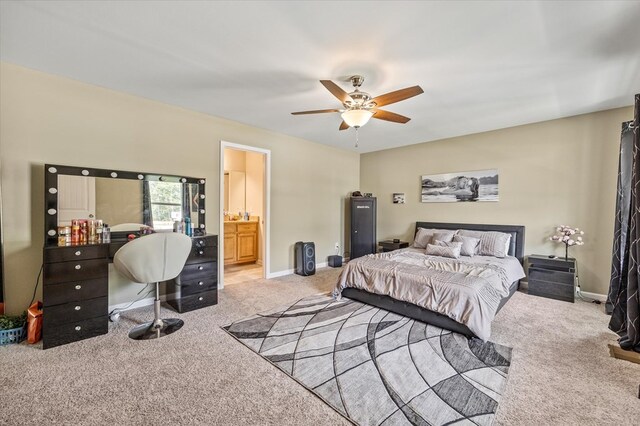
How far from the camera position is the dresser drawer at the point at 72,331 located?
Result: 2.51 m

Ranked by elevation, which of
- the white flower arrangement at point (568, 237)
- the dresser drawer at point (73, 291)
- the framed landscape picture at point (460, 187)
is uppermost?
the framed landscape picture at point (460, 187)

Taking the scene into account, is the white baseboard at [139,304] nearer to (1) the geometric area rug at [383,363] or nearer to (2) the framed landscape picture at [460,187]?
(1) the geometric area rug at [383,363]

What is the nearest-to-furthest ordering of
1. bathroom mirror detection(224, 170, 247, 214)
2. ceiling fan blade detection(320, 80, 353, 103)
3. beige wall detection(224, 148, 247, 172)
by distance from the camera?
ceiling fan blade detection(320, 80, 353, 103) → beige wall detection(224, 148, 247, 172) → bathroom mirror detection(224, 170, 247, 214)

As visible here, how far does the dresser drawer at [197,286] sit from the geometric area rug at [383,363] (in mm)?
Answer: 789

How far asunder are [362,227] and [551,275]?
3.20m

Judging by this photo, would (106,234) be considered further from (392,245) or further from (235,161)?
(392,245)

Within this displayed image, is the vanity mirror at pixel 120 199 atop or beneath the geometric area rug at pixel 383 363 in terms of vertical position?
atop

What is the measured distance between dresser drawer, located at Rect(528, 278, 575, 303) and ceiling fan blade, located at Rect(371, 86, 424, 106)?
11.5 ft

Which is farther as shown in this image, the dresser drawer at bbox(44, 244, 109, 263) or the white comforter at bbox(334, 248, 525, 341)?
the white comforter at bbox(334, 248, 525, 341)

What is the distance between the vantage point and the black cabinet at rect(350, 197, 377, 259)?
6023mm

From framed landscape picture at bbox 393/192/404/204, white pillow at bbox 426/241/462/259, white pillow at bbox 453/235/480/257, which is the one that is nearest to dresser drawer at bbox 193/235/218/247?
white pillow at bbox 426/241/462/259

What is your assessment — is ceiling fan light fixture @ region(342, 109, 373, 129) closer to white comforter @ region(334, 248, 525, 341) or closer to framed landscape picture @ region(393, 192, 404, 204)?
white comforter @ region(334, 248, 525, 341)

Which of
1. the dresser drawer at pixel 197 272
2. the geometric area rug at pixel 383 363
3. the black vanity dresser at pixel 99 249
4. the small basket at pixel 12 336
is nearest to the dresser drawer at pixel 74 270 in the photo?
the black vanity dresser at pixel 99 249

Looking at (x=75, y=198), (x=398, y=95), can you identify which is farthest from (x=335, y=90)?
(x=75, y=198)
